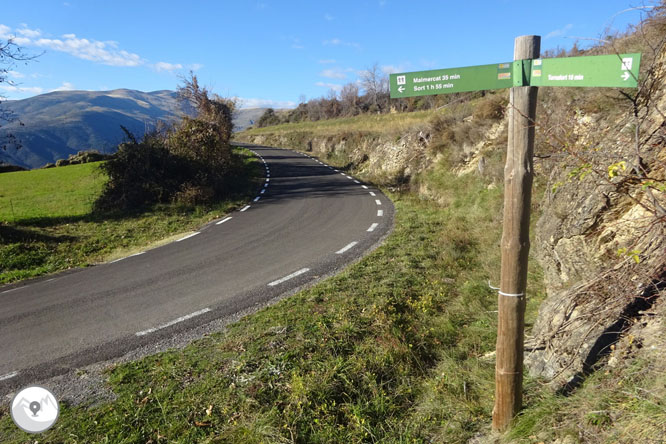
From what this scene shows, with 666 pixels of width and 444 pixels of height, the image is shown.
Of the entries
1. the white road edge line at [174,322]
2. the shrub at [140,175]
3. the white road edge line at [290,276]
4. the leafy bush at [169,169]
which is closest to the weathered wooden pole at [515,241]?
the white road edge line at [174,322]

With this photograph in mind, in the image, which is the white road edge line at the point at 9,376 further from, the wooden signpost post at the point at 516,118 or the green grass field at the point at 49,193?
the green grass field at the point at 49,193

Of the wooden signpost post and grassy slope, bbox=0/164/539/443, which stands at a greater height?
the wooden signpost post

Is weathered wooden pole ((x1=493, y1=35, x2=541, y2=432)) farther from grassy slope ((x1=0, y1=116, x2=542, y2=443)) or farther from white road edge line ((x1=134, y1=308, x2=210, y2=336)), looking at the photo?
white road edge line ((x1=134, y1=308, x2=210, y2=336))

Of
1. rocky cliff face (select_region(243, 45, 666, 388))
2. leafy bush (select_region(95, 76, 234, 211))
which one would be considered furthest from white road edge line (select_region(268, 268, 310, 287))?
leafy bush (select_region(95, 76, 234, 211))

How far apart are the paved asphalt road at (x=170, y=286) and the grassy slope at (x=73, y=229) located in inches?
46.0

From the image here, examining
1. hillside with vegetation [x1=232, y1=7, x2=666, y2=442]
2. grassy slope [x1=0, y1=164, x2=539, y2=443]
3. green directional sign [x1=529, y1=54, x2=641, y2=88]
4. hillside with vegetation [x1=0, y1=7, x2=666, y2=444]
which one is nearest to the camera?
green directional sign [x1=529, y1=54, x2=641, y2=88]

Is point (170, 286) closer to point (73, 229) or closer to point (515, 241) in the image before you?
point (515, 241)

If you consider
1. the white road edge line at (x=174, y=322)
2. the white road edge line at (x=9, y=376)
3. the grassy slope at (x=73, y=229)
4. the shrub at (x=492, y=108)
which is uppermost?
the shrub at (x=492, y=108)

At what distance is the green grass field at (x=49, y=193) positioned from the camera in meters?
15.8

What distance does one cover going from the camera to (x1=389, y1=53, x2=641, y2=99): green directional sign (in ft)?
8.75

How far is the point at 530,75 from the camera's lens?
304 centimetres

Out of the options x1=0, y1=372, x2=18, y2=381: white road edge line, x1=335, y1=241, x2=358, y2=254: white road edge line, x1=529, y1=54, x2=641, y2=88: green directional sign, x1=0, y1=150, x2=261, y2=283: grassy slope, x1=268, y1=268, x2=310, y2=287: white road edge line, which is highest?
x1=529, y1=54, x2=641, y2=88: green directional sign

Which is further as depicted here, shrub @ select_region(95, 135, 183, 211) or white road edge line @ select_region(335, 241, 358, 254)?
shrub @ select_region(95, 135, 183, 211)

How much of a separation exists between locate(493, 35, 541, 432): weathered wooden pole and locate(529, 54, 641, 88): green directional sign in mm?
111
